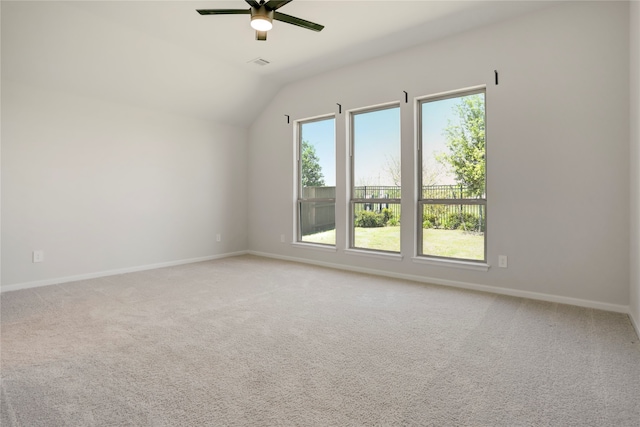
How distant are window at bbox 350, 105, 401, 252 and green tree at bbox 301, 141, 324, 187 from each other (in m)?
0.67

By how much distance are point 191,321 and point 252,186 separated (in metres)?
3.67

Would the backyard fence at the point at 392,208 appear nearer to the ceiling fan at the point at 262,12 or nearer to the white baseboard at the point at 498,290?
the white baseboard at the point at 498,290

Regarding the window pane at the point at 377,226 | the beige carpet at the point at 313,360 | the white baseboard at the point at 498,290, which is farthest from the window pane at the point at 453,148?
the beige carpet at the point at 313,360

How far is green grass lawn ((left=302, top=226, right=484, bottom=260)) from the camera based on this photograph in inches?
153

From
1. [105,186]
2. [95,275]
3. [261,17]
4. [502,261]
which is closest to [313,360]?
[502,261]

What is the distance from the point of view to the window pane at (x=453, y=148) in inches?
151

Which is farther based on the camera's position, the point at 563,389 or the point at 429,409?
the point at 563,389

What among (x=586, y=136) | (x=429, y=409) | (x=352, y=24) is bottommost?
(x=429, y=409)

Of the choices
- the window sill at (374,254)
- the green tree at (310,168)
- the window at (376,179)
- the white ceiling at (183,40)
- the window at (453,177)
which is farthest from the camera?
the green tree at (310,168)

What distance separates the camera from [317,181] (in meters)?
5.37

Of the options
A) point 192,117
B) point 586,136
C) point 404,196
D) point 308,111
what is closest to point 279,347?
point 404,196

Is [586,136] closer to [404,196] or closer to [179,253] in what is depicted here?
[404,196]

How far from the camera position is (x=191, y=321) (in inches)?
111

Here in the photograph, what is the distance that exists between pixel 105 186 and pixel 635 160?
18.6 ft
